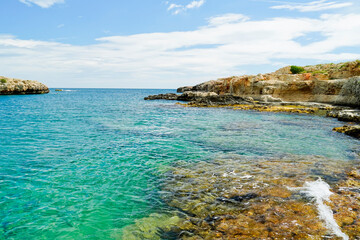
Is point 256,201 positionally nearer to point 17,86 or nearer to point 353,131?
point 353,131

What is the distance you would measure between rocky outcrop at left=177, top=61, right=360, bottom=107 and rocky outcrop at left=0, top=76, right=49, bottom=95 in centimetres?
9275

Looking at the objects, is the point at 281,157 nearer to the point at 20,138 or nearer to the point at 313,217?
the point at 313,217

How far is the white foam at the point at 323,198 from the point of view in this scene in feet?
18.8

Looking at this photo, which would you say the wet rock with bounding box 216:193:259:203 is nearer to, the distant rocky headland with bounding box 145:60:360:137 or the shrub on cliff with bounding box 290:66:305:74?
the distant rocky headland with bounding box 145:60:360:137

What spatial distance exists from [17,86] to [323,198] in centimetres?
11890

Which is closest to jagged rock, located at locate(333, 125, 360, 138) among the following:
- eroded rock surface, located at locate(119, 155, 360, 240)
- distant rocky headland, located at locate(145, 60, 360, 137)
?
eroded rock surface, located at locate(119, 155, 360, 240)

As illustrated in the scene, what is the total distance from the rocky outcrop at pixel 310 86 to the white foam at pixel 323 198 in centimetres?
3546

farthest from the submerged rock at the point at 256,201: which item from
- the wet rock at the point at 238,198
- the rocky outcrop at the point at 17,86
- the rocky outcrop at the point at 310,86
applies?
the rocky outcrop at the point at 17,86

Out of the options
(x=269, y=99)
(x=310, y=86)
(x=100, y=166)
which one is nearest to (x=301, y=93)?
(x=310, y=86)

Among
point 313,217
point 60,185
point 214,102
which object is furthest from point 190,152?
point 214,102

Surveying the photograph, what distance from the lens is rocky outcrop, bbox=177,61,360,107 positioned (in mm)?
38438

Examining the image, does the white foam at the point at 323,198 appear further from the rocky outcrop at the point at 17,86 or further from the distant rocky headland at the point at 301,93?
the rocky outcrop at the point at 17,86

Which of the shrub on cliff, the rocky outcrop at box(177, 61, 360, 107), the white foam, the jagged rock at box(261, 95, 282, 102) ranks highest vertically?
the shrub on cliff

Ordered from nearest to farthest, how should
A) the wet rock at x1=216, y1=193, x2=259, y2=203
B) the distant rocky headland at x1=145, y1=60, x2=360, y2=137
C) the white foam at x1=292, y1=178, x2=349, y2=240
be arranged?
1. the white foam at x1=292, y1=178, x2=349, y2=240
2. the wet rock at x1=216, y1=193, x2=259, y2=203
3. the distant rocky headland at x1=145, y1=60, x2=360, y2=137
